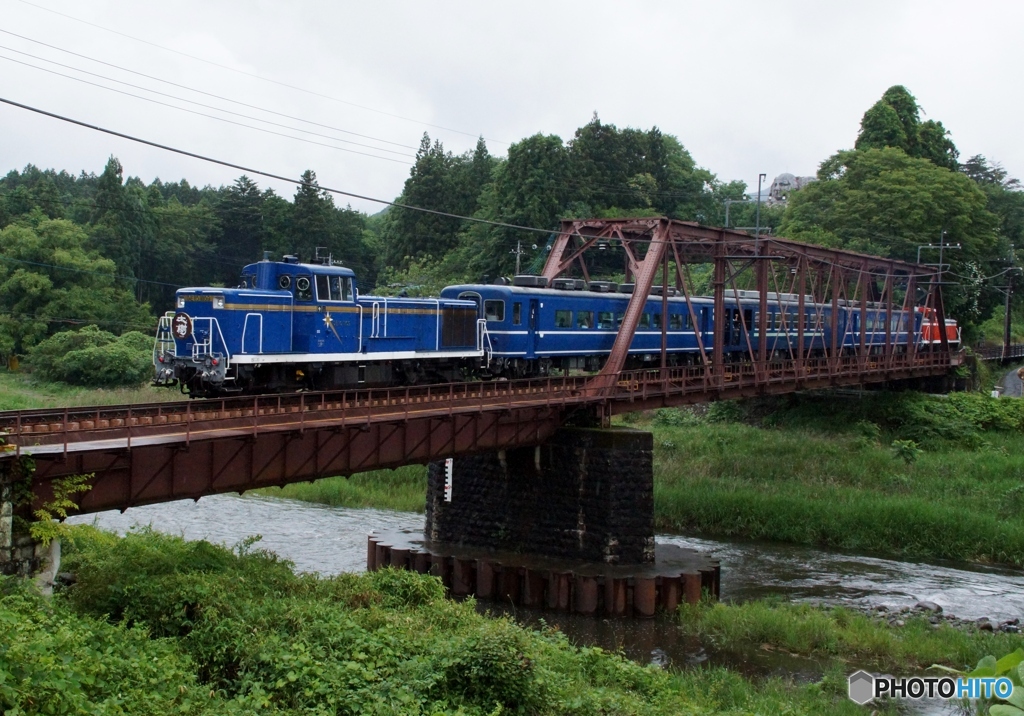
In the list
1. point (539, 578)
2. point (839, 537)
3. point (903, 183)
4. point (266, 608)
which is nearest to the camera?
point (266, 608)

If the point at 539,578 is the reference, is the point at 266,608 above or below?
above

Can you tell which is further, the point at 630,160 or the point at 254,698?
the point at 630,160

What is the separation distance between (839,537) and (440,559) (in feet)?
53.9

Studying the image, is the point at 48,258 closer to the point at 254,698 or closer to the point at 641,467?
the point at 641,467

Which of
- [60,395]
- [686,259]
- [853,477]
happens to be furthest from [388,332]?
[60,395]

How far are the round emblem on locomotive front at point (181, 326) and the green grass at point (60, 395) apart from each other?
26027 mm

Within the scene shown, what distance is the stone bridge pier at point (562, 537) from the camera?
27.8 m

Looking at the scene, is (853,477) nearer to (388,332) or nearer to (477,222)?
(388,332)

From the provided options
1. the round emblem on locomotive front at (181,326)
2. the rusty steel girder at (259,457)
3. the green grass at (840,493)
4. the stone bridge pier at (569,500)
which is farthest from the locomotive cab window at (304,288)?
the green grass at (840,493)

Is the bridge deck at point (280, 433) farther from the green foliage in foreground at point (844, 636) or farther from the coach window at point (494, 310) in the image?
the green foliage in foreground at point (844, 636)

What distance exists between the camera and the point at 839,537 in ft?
121

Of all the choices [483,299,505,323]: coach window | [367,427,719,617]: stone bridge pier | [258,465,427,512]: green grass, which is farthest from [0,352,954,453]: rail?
[258,465,427,512]: green grass

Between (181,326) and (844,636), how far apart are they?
1836 cm

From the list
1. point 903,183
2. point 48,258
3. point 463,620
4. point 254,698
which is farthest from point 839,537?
point 48,258
